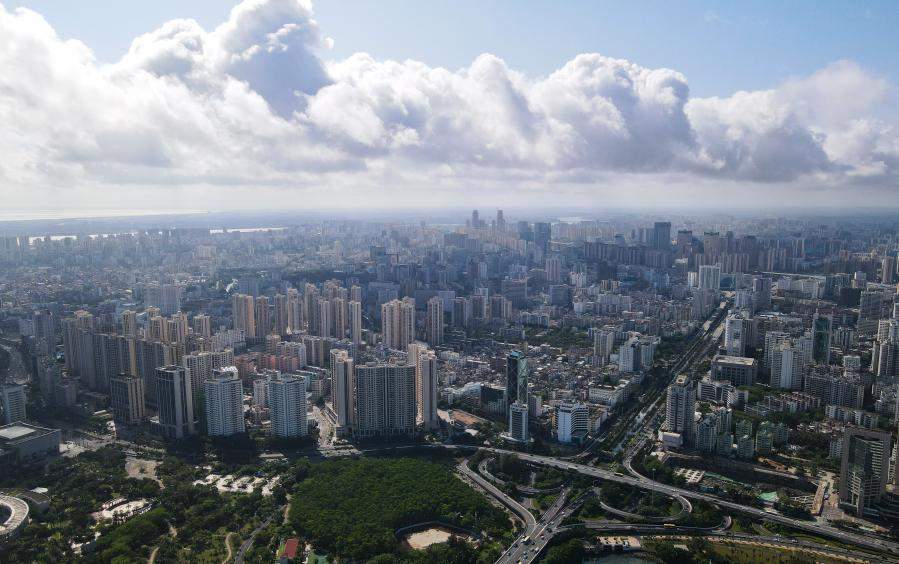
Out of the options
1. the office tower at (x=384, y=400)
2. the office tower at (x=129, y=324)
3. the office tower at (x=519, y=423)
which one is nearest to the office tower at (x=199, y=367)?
the office tower at (x=129, y=324)

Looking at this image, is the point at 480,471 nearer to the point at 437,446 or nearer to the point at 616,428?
the point at 437,446

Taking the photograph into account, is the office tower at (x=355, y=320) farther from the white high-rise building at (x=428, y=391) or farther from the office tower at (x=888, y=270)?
the office tower at (x=888, y=270)

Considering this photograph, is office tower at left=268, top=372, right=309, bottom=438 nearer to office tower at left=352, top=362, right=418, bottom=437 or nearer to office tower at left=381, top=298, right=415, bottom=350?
office tower at left=352, top=362, right=418, bottom=437

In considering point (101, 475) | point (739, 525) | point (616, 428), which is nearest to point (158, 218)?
point (101, 475)

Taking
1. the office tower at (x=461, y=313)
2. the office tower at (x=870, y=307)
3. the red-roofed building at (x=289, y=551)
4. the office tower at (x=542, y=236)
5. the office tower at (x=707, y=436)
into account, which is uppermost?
the office tower at (x=542, y=236)

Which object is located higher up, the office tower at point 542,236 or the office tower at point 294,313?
the office tower at point 542,236

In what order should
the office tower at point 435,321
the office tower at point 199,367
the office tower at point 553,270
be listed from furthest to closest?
the office tower at point 553,270 < the office tower at point 435,321 < the office tower at point 199,367

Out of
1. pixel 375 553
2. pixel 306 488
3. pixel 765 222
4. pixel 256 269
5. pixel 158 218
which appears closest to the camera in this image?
pixel 375 553
